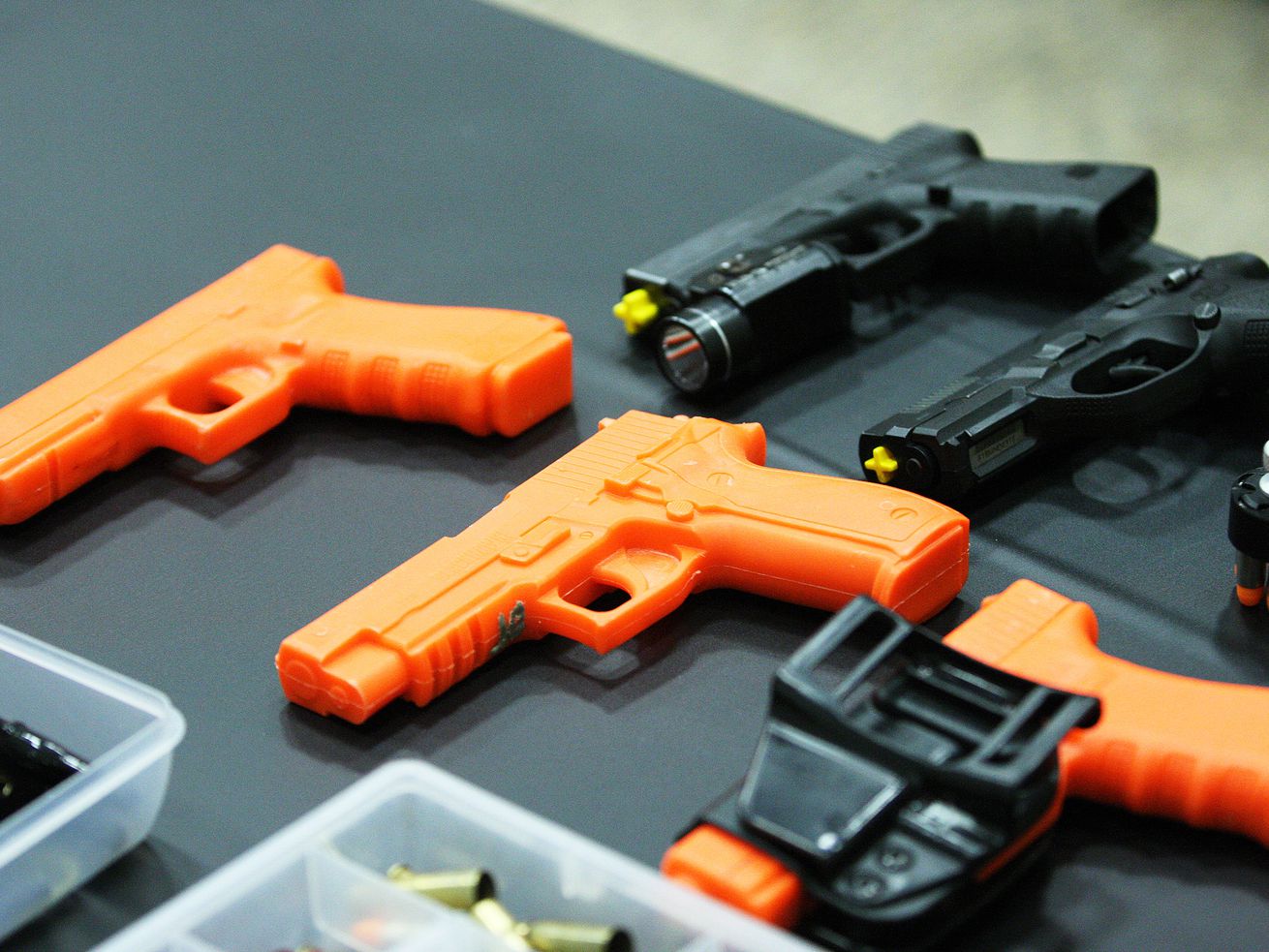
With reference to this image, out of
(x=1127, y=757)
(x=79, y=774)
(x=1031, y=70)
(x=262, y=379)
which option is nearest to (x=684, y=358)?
(x=262, y=379)

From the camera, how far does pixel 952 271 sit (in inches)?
109

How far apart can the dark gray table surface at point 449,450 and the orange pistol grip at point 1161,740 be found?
0.06 metres

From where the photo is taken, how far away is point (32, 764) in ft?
5.96

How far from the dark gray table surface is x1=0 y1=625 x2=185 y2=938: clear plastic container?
1.7 inches

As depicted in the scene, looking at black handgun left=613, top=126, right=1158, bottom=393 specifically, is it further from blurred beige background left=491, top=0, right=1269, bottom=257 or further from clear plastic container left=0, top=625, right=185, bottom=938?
blurred beige background left=491, top=0, right=1269, bottom=257

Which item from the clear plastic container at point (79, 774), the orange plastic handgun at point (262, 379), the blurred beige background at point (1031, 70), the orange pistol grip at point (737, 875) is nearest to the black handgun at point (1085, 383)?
the orange plastic handgun at point (262, 379)

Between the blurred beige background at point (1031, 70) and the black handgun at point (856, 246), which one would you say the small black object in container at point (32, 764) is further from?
the blurred beige background at point (1031, 70)

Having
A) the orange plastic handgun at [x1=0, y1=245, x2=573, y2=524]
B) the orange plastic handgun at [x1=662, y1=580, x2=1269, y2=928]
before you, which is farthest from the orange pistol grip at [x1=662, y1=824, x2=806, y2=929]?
the orange plastic handgun at [x1=0, y1=245, x2=573, y2=524]

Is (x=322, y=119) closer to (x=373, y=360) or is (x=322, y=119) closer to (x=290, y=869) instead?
(x=373, y=360)

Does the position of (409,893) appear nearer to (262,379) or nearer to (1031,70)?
(262,379)

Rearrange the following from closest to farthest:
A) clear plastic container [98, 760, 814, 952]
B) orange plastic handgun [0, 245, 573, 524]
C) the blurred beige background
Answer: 1. clear plastic container [98, 760, 814, 952]
2. orange plastic handgun [0, 245, 573, 524]
3. the blurred beige background

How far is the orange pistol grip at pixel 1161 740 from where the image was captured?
1.71 metres

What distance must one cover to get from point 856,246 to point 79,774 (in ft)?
4.79

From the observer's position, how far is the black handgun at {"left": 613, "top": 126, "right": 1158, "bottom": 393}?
2469 mm
